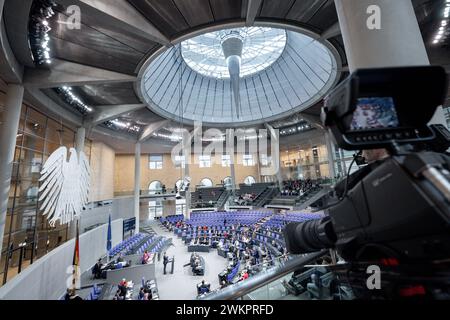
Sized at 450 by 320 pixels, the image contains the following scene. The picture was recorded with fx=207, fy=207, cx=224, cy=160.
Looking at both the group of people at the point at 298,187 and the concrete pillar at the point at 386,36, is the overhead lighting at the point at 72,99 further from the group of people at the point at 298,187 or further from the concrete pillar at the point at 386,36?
the group of people at the point at 298,187

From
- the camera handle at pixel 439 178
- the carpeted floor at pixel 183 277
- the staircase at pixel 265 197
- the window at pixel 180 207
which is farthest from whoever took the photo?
the window at pixel 180 207

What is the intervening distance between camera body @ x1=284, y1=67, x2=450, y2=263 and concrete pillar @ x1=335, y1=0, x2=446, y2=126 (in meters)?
1.64

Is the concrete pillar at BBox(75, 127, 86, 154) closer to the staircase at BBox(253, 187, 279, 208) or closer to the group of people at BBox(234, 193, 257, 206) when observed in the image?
the group of people at BBox(234, 193, 257, 206)

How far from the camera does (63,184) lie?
8062 millimetres

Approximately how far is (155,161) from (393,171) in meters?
30.4

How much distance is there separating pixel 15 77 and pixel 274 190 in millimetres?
23910

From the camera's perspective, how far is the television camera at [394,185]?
0.74m

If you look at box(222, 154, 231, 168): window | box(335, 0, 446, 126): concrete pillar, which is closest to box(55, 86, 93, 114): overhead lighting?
box(335, 0, 446, 126): concrete pillar

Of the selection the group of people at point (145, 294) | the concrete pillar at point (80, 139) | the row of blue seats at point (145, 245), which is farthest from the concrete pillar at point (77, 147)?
the group of people at point (145, 294)

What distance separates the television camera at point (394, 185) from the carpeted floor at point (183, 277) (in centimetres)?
1049

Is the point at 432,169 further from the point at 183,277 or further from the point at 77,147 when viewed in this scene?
the point at 77,147

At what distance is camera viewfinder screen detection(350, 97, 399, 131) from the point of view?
1075mm

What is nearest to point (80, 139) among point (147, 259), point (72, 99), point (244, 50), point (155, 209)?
point (72, 99)

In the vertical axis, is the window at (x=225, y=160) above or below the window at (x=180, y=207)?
above
